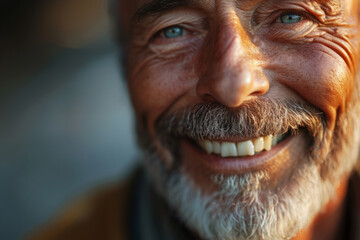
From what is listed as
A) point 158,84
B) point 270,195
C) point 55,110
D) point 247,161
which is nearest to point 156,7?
point 158,84

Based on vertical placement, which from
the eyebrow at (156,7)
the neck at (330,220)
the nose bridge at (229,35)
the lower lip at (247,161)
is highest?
the eyebrow at (156,7)

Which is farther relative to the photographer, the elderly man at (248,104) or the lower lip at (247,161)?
the lower lip at (247,161)

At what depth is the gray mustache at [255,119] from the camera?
1371 millimetres

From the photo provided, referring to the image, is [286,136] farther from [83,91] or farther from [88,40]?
[88,40]

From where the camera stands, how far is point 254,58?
1.35m

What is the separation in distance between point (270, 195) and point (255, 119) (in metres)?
0.30

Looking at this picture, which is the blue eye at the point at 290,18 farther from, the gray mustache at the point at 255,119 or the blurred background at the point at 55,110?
the blurred background at the point at 55,110

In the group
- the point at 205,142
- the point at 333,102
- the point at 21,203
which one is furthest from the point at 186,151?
the point at 21,203

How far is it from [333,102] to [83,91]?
295cm

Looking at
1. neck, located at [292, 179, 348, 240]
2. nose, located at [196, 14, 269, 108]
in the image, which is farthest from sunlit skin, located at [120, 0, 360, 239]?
neck, located at [292, 179, 348, 240]

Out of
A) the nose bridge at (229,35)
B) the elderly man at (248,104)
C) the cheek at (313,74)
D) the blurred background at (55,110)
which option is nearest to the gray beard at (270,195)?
the elderly man at (248,104)

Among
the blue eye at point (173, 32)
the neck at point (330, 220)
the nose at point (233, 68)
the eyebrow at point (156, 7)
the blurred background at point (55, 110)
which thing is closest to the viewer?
the nose at point (233, 68)

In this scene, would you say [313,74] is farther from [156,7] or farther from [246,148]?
[156,7]

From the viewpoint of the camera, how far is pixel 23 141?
3703 mm
